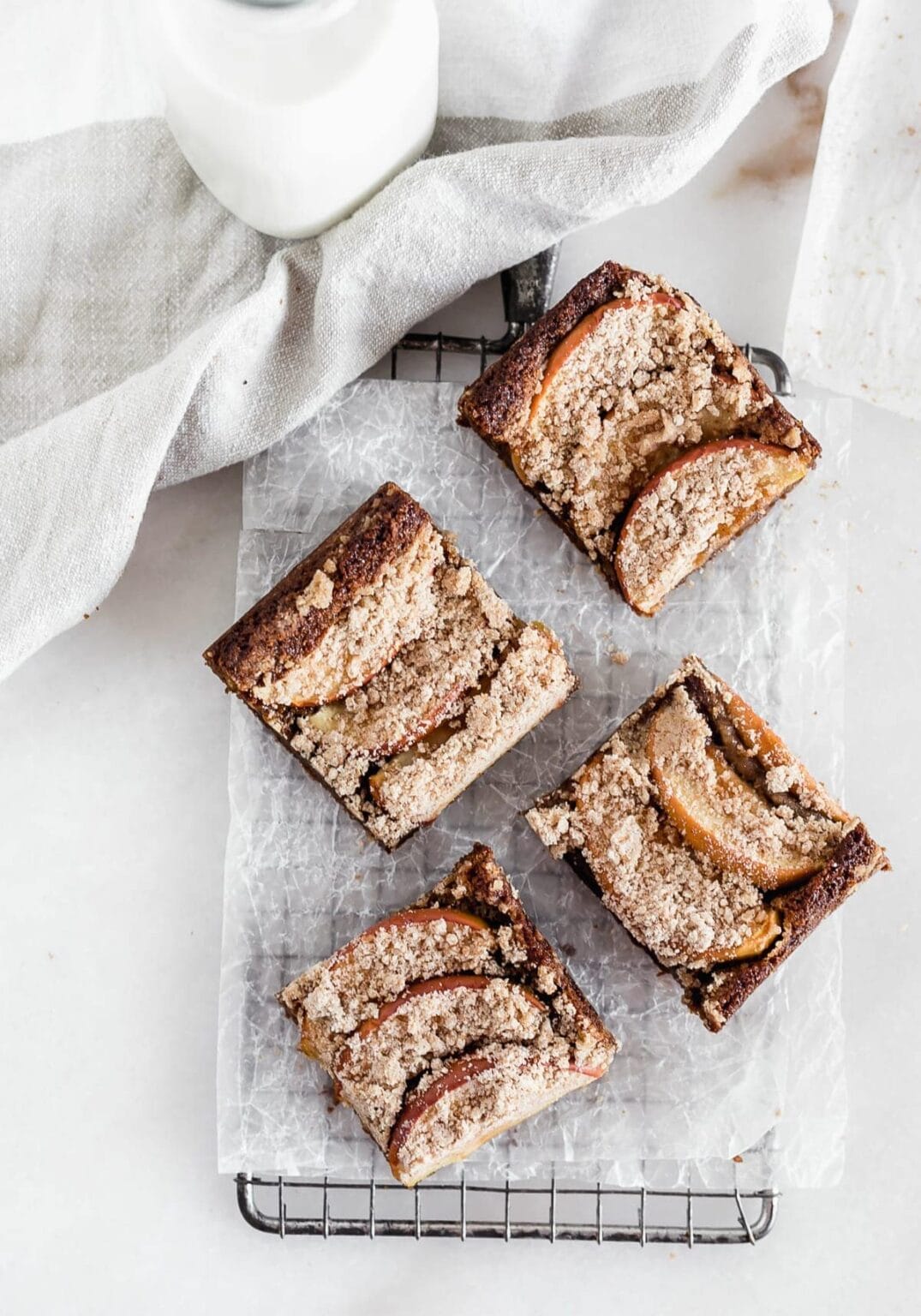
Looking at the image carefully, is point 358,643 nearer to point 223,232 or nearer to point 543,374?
point 543,374

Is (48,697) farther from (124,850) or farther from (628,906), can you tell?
(628,906)

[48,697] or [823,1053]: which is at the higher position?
[48,697]

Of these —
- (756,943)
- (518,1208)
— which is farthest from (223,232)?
(518,1208)

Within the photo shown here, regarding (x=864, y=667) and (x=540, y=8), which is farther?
(x=864, y=667)

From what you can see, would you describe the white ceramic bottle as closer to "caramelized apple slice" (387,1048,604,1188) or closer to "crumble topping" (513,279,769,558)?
"crumble topping" (513,279,769,558)

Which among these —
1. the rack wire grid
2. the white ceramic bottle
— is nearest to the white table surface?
the rack wire grid

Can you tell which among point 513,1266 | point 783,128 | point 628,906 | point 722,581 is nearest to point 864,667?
point 722,581

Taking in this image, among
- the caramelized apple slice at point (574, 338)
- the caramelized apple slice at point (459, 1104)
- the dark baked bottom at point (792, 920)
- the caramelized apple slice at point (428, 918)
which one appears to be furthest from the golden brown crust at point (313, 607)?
the dark baked bottom at point (792, 920)
